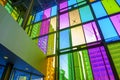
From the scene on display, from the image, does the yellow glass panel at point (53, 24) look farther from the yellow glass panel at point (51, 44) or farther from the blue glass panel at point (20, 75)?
the blue glass panel at point (20, 75)

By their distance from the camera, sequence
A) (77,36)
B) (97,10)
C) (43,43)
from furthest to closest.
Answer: (43,43) → (97,10) → (77,36)

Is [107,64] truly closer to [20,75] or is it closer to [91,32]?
[91,32]

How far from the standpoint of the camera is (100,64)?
13.5 feet

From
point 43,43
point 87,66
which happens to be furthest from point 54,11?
point 87,66

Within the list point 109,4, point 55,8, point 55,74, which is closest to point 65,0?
point 55,8

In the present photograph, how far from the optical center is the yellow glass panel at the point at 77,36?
5.03 metres

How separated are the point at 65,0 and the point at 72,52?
11.2 ft

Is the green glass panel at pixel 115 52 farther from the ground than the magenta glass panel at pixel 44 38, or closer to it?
closer to it

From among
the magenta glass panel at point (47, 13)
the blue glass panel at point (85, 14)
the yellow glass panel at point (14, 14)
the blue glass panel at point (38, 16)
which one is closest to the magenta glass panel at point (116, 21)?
the blue glass panel at point (85, 14)

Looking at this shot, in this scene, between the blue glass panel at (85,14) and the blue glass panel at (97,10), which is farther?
the blue glass panel at (85,14)

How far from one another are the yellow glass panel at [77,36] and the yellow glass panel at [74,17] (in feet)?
1.12

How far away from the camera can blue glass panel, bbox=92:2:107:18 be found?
17.2 feet

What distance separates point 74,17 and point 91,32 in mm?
1332

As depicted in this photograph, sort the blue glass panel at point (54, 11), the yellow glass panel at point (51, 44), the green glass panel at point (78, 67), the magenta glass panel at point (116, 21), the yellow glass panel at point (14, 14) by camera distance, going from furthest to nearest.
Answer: the blue glass panel at point (54, 11)
the yellow glass panel at point (14, 14)
the yellow glass panel at point (51, 44)
the magenta glass panel at point (116, 21)
the green glass panel at point (78, 67)
